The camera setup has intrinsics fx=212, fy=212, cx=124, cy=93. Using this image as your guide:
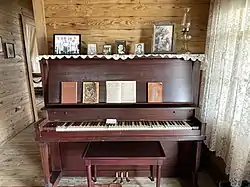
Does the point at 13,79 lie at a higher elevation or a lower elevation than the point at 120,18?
lower

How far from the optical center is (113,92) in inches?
78.5

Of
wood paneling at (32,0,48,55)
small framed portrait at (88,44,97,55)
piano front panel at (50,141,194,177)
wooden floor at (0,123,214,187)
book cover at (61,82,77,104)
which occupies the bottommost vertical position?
wooden floor at (0,123,214,187)

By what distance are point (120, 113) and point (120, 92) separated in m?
0.20

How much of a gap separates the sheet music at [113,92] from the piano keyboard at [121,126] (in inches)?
8.4

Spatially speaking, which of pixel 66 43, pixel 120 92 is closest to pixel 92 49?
pixel 66 43

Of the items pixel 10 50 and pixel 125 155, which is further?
pixel 10 50

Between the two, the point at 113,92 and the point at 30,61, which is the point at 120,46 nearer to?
the point at 113,92

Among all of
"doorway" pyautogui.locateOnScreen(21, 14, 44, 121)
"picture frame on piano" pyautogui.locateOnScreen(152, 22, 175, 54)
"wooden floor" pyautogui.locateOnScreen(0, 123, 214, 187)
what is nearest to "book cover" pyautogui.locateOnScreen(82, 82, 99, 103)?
"picture frame on piano" pyautogui.locateOnScreen(152, 22, 175, 54)

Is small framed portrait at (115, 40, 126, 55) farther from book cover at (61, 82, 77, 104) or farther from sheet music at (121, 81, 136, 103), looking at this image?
book cover at (61, 82, 77, 104)

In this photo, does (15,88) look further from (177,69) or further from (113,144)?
(177,69)

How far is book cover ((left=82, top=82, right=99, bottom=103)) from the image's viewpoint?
200cm

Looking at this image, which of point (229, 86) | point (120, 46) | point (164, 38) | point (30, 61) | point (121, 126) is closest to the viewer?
point (229, 86)

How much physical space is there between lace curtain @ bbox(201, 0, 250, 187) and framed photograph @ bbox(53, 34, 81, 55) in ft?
4.38

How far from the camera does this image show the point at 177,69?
201cm
